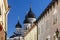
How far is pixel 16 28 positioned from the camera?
131 meters

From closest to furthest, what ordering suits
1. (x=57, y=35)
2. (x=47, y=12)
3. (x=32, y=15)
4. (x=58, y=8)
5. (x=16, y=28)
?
(x=57, y=35) < (x=58, y=8) < (x=47, y=12) < (x=32, y=15) < (x=16, y=28)

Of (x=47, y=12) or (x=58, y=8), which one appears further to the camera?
(x=47, y=12)

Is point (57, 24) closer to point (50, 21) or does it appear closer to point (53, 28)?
point (53, 28)

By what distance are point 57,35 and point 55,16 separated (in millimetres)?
3635

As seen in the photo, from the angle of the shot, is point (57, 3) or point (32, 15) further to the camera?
point (32, 15)

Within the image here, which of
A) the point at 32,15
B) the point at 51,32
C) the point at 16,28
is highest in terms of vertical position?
the point at 51,32

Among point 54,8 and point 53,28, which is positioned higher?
point 54,8

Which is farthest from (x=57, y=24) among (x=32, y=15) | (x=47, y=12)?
(x=32, y=15)

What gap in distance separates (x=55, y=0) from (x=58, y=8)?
1251 millimetres

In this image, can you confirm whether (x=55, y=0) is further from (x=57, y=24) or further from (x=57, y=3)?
(x=57, y=24)

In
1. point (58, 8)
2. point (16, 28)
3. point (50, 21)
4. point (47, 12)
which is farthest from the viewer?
point (16, 28)

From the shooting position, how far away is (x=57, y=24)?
25.8 metres

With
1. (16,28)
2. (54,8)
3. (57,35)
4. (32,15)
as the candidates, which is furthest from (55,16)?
(16,28)

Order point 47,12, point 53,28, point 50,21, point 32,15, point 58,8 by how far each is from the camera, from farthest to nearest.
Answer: point 32,15, point 47,12, point 50,21, point 53,28, point 58,8
